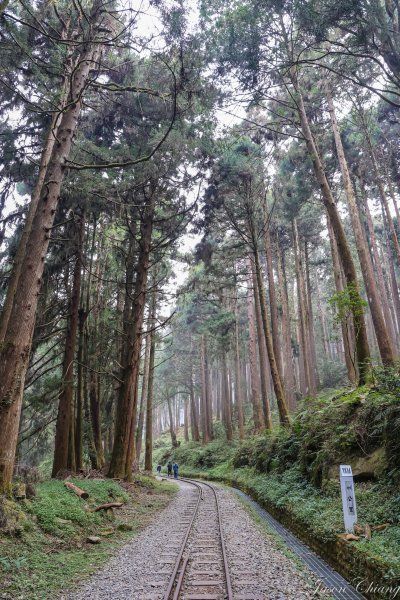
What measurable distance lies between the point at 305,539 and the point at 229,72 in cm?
1220

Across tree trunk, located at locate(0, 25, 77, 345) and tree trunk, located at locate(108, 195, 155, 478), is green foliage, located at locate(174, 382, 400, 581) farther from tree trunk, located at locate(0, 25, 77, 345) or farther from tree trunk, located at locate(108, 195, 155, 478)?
tree trunk, located at locate(0, 25, 77, 345)

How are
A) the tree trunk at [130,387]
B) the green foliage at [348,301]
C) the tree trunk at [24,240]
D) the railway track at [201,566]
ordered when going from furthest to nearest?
the tree trunk at [130,387] → the green foliage at [348,301] → the tree trunk at [24,240] → the railway track at [201,566]

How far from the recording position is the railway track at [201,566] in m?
4.68

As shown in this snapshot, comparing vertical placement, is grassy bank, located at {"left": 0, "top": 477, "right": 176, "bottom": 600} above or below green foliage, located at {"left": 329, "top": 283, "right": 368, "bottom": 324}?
below

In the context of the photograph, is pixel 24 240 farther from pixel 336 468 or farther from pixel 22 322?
pixel 336 468

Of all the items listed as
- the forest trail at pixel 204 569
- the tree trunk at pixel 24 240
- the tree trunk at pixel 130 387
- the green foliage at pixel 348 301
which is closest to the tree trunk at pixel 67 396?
the tree trunk at pixel 130 387

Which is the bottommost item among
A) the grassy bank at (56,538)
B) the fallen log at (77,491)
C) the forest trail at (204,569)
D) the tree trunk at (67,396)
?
the forest trail at (204,569)

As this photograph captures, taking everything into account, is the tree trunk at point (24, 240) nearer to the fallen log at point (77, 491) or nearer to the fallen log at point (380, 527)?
the fallen log at point (77, 491)

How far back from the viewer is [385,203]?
17844 mm

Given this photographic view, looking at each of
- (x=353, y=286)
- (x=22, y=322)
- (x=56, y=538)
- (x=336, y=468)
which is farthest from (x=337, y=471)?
(x=22, y=322)

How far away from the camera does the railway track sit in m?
4.68

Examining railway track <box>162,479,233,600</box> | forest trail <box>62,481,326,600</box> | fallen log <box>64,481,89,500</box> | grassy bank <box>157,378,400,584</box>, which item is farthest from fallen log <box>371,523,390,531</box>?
fallen log <box>64,481,89,500</box>

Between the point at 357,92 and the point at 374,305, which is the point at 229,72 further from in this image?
the point at 374,305

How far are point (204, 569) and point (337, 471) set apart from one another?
398 cm
